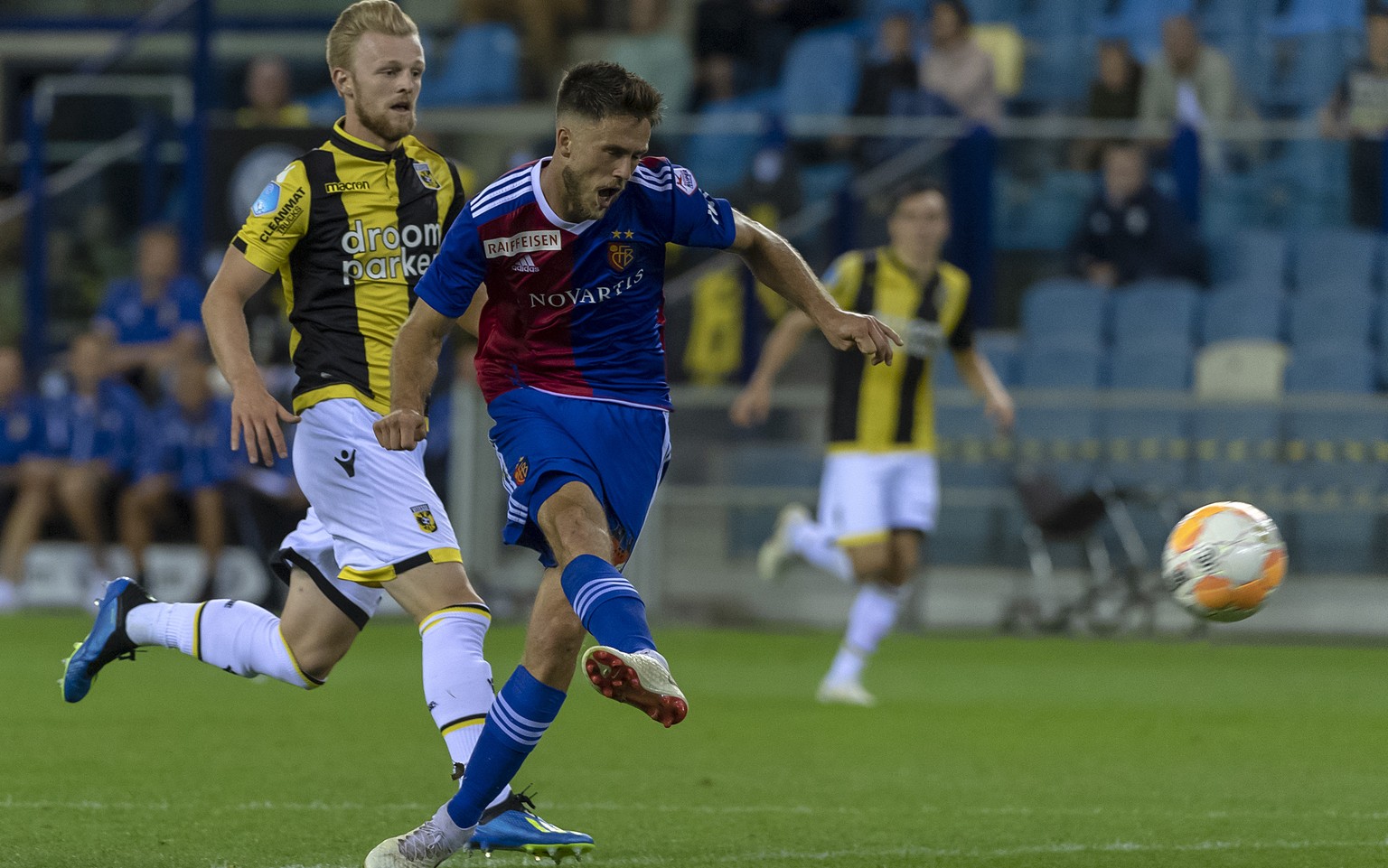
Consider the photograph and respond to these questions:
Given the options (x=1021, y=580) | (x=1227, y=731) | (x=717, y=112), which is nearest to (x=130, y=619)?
(x=1227, y=731)

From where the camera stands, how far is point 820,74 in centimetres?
1777

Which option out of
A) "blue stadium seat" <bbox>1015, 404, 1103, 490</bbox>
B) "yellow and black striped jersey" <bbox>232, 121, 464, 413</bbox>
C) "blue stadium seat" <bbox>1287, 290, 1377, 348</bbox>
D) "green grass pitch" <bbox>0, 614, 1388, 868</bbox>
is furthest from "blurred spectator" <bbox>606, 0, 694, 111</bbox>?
"yellow and black striped jersey" <bbox>232, 121, 464, 413</bbox>

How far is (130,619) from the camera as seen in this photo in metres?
6.28

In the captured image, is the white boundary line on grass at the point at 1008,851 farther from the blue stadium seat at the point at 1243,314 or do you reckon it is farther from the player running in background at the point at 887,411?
the blue stadium seat at the point at 1243,314

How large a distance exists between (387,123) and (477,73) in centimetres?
1208

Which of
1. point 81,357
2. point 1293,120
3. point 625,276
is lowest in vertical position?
point 81,357

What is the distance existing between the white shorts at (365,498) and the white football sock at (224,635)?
1.26 ft

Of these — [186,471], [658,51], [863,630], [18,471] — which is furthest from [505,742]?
[658,51]

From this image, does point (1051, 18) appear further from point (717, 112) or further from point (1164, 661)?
point (1164, 661)

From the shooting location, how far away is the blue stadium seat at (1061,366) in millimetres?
15109

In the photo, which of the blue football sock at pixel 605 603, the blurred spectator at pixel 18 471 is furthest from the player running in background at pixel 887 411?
the blurred spectator at pixel 18 471

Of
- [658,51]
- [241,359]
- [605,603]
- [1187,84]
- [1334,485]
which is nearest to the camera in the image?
[605,603]

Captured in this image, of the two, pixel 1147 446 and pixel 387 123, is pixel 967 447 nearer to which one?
pixel 1147 446

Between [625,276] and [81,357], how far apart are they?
35.5ft
